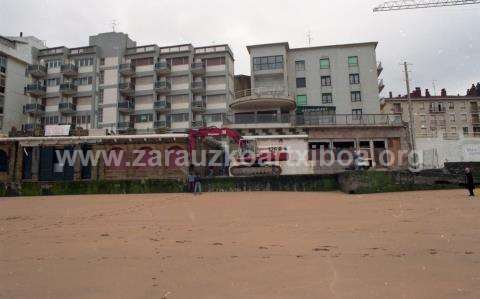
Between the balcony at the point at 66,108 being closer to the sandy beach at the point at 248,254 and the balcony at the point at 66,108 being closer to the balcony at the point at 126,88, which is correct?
the balcony at the point at 126,88

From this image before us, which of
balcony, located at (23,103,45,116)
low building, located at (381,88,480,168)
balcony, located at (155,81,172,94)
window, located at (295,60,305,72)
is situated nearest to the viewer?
window, located at (295,60,305,72)

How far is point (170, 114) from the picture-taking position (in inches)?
2340

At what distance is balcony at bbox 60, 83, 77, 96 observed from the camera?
62094mm

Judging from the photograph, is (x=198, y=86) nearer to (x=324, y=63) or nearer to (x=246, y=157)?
(x=324, y=63)

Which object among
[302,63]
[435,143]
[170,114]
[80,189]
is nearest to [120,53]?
[170,114]

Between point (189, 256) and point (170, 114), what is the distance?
53.9 meters

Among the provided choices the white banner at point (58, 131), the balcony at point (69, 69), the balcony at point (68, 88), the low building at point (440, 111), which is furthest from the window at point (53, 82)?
the low building at point (440, 111)

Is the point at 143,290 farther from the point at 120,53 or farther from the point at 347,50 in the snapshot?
the point at 120,53

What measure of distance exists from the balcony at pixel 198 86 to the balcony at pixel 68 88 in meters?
21.0

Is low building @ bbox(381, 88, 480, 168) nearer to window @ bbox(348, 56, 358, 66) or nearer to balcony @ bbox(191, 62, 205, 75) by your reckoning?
window @ bbox(348, 56, 358, 66)

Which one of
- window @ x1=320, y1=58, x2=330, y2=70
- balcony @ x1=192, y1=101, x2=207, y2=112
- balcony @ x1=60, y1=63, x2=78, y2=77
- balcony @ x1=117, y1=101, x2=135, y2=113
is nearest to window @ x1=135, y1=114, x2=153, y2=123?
balcony @ x1=117, y1=101, x2=135, y2=113

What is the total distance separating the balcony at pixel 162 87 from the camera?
58.8m

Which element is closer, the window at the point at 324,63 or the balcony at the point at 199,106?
the window at the point at 324,63

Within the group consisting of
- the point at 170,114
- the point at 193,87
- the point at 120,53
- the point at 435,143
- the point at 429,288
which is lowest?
the point at 429,288
